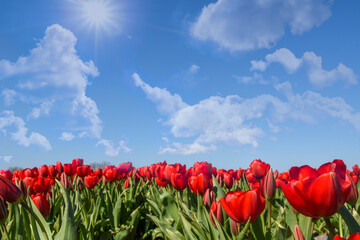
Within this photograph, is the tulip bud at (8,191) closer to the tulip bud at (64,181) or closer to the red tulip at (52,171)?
the tulip bud at (64,181)

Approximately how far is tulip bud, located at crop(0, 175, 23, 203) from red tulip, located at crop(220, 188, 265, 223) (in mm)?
1322

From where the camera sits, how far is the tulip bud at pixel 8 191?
187 cm

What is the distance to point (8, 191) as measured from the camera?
6.17 feet

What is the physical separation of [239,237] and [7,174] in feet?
13.5

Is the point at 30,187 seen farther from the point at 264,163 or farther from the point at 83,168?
the point at 264,163

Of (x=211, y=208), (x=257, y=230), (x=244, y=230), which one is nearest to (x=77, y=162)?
(x=211, y=208)

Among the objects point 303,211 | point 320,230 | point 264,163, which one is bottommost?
point 320,230

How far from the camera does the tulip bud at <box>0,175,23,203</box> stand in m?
1.87

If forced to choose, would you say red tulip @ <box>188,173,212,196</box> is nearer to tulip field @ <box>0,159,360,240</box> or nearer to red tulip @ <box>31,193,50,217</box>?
tulip field @ <box>0,159,360,240</box>

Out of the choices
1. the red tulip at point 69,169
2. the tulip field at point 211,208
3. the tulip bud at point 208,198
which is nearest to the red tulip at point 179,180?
the tulip field at point 211,208

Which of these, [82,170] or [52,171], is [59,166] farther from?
[82,170]

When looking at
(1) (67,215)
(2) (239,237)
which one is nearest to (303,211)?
(2) (239,237)

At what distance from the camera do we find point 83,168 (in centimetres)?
538

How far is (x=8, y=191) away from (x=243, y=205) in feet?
4.87
